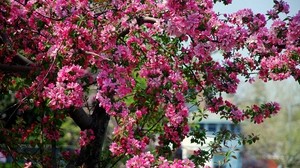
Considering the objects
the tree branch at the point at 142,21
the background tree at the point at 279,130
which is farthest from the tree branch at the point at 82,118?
the background tree at the point at 279,130

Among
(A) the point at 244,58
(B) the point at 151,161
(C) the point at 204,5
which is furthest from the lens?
(A) the point at 244,58

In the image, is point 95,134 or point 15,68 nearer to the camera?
point 15,68

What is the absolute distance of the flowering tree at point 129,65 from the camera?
209 inches

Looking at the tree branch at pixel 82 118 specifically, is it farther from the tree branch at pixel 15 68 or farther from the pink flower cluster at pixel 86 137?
the tree branch at pixel 15 68

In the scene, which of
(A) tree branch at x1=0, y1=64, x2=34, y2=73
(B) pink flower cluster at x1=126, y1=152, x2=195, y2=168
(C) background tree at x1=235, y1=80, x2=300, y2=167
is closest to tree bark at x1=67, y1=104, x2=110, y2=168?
(A) tree branch at x1=0, y1=64, x2=34, y2=73

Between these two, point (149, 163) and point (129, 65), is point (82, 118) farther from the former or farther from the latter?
point (149, 163)

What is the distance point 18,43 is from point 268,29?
3.18 meters

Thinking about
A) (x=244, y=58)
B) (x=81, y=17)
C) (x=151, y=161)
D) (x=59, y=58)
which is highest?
(x=244, y=58)

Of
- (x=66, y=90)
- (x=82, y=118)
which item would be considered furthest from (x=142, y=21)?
(x=66, y=90)

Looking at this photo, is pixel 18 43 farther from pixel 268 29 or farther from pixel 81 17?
pixel 268 29

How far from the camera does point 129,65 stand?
577 cm

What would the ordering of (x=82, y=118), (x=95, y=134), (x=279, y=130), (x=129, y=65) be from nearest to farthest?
(x=129, y=65), (x=82, y=118), (x=95, y=134), (x=279, y=130)

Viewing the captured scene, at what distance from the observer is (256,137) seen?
7828 mm

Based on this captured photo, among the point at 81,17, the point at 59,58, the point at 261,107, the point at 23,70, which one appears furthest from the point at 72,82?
the point at 261,107
